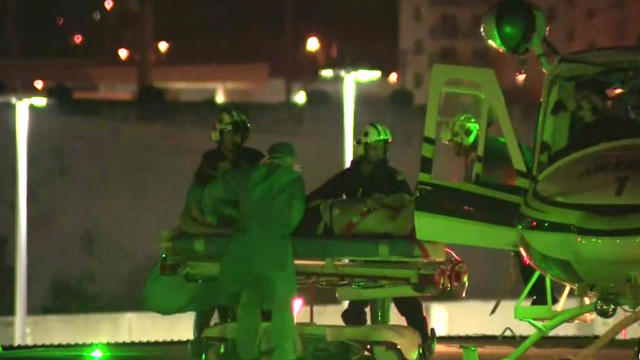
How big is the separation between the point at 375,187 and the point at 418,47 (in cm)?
3887

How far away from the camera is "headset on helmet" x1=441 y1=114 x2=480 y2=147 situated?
13.5 m

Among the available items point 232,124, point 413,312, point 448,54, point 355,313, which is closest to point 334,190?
point 232,124

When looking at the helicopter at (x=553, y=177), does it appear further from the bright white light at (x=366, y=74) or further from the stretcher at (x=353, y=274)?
the bright white light at (x=366, y=74)

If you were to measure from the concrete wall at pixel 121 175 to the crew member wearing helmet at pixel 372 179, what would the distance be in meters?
12.9

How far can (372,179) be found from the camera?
13211 millimetres

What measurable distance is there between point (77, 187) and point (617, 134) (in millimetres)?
17225

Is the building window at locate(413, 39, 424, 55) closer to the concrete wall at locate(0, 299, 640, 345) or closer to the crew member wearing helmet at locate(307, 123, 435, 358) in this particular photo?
the concrete wall at locate(0, 299, 640, 345)

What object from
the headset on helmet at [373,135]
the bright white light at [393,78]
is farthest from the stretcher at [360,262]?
the bright white light at [393,78]

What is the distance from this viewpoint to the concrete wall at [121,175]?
27.3 m

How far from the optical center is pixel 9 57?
135ft

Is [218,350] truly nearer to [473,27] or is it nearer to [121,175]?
A: [121,175]

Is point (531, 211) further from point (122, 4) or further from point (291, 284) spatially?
point (122, 4)

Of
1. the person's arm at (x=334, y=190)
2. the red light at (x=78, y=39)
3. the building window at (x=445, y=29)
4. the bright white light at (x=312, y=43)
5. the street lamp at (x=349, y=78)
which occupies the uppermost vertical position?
the building window at (x=445, y=29)

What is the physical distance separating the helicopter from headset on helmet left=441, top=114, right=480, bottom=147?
0.40m
